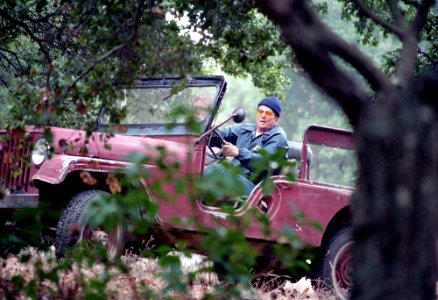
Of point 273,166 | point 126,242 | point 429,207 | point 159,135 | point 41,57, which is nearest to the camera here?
point 429,207

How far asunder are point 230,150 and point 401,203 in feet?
15.1

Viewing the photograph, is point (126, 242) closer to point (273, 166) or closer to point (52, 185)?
point (52, 185)

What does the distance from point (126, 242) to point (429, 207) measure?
4307mm

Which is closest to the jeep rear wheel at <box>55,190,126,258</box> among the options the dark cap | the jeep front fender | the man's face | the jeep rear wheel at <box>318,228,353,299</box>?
the jeep front fender

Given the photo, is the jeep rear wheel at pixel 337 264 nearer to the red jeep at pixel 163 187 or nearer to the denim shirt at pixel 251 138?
the red jeep at pixel 163 187

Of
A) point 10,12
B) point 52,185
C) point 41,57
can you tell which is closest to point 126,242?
point 52,185

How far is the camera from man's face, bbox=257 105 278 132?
30.1ft

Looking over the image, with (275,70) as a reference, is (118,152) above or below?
below

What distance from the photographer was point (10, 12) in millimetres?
10273

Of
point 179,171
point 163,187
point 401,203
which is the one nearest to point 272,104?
point 179,171

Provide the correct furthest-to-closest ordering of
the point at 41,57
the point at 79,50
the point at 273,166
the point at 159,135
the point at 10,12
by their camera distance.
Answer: the point at 41,57
the point at 79,50
the point at 10,12
the point at 159,135
the point at 273,166

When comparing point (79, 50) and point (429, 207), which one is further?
point (79, 50)

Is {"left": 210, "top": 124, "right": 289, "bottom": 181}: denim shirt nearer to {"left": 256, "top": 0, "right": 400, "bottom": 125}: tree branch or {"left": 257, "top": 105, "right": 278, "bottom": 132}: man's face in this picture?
{"left": 257, "top": 105, "right": 278, "bottom": 132}: man's face

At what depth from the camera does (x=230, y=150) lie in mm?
8516
